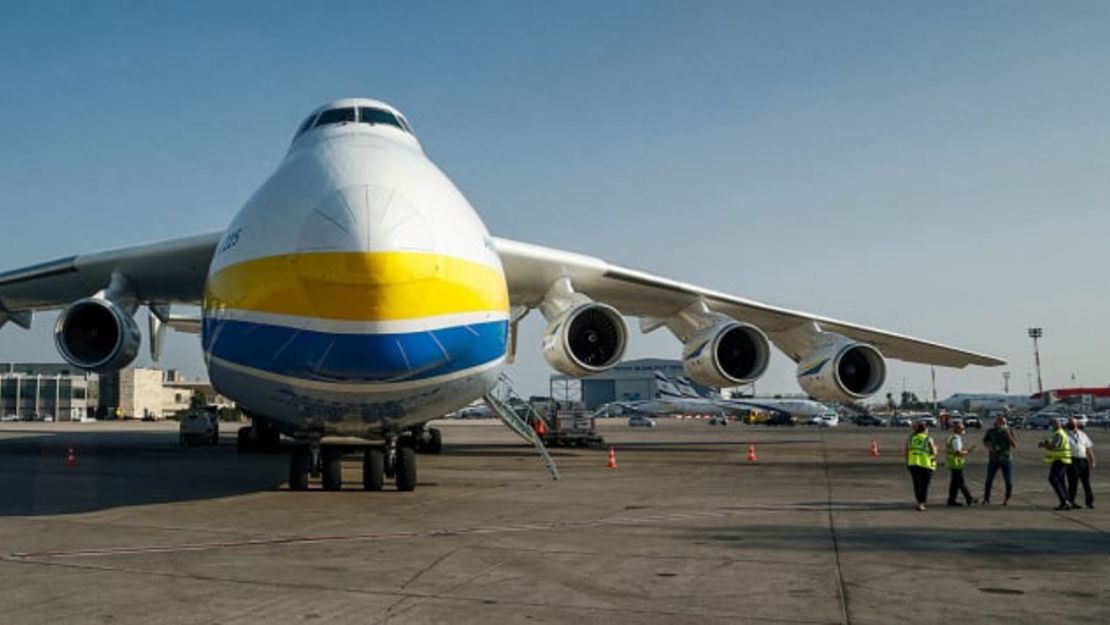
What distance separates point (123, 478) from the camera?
14.1m

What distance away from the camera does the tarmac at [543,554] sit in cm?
516

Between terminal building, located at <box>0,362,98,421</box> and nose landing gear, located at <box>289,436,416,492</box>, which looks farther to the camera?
terminal building, located at <box>0,362,98,421</box>

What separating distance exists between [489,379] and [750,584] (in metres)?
5.03

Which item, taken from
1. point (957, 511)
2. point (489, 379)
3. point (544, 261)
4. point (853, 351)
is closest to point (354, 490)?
point (489, 379)

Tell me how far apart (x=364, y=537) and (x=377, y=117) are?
19.9ft

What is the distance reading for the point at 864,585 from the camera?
5820 millimetres

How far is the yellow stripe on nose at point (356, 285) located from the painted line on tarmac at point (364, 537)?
2016mm

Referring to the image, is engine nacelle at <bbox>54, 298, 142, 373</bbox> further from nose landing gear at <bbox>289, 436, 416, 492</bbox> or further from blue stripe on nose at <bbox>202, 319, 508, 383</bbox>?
blue stripe on nose at <bbox>202, 319, 508, 383</bbox>

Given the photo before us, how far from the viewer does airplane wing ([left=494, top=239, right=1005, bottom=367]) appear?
15.3 meters

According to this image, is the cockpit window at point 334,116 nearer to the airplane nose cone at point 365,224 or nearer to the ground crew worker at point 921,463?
the airplane nose cone at point 365,224

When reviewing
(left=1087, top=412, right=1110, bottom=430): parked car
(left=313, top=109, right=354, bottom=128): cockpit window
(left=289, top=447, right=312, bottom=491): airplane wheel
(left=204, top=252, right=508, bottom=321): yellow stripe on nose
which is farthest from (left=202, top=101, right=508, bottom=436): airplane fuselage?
(left=1087, top=412, right=1110, bottom=430): parked car

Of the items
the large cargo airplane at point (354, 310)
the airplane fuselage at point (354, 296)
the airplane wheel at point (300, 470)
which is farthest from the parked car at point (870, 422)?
the airplane fuselage at point (354, 296)

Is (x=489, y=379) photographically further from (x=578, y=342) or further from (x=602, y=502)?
(x=578, y=342)

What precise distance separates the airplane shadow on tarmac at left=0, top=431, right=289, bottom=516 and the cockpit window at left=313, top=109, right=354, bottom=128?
4.99 metres
